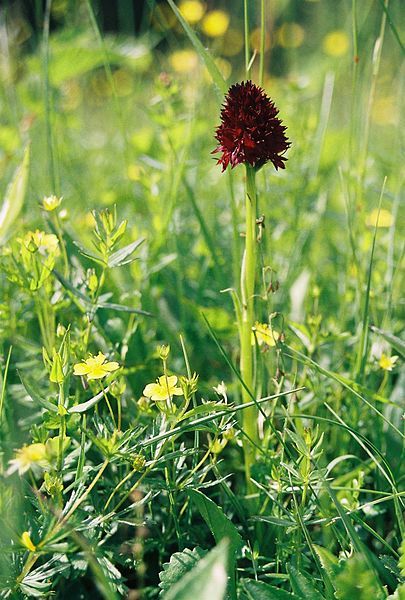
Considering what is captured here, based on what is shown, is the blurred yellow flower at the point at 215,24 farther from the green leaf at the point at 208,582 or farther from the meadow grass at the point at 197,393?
the green leaf at the point at 208,582

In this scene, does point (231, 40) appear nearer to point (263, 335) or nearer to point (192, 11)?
point (192, 11)

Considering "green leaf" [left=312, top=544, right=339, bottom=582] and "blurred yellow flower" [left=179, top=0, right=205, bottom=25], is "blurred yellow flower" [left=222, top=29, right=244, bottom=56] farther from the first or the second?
"green leaf" [left=312, top=544, right=339, bottom=582]

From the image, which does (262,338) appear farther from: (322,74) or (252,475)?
(322,74)

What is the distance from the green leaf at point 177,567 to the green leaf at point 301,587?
10 centimetres

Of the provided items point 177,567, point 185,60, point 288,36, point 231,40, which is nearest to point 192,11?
point 185,60

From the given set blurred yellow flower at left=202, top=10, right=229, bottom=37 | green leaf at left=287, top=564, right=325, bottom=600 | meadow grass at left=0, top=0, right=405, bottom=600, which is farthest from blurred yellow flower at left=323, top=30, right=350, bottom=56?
green leaf at left=287, top=564, right=325, bottom=600

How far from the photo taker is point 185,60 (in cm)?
193

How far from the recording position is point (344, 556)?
658mm

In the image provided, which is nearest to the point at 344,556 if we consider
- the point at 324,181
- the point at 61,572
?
the point at 61,572

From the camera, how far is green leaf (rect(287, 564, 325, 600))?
23.7 inches

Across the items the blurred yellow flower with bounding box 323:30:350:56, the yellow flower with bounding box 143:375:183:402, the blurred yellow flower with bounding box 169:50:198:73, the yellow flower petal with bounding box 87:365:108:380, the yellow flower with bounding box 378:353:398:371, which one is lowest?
the yellow flower with bounding box 143:375:183:402

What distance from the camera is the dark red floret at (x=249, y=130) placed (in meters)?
0.68

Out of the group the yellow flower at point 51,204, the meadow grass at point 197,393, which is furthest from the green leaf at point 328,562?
the yellow flower at point 51,204

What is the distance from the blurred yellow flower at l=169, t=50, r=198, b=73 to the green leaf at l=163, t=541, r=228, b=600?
151 cm
